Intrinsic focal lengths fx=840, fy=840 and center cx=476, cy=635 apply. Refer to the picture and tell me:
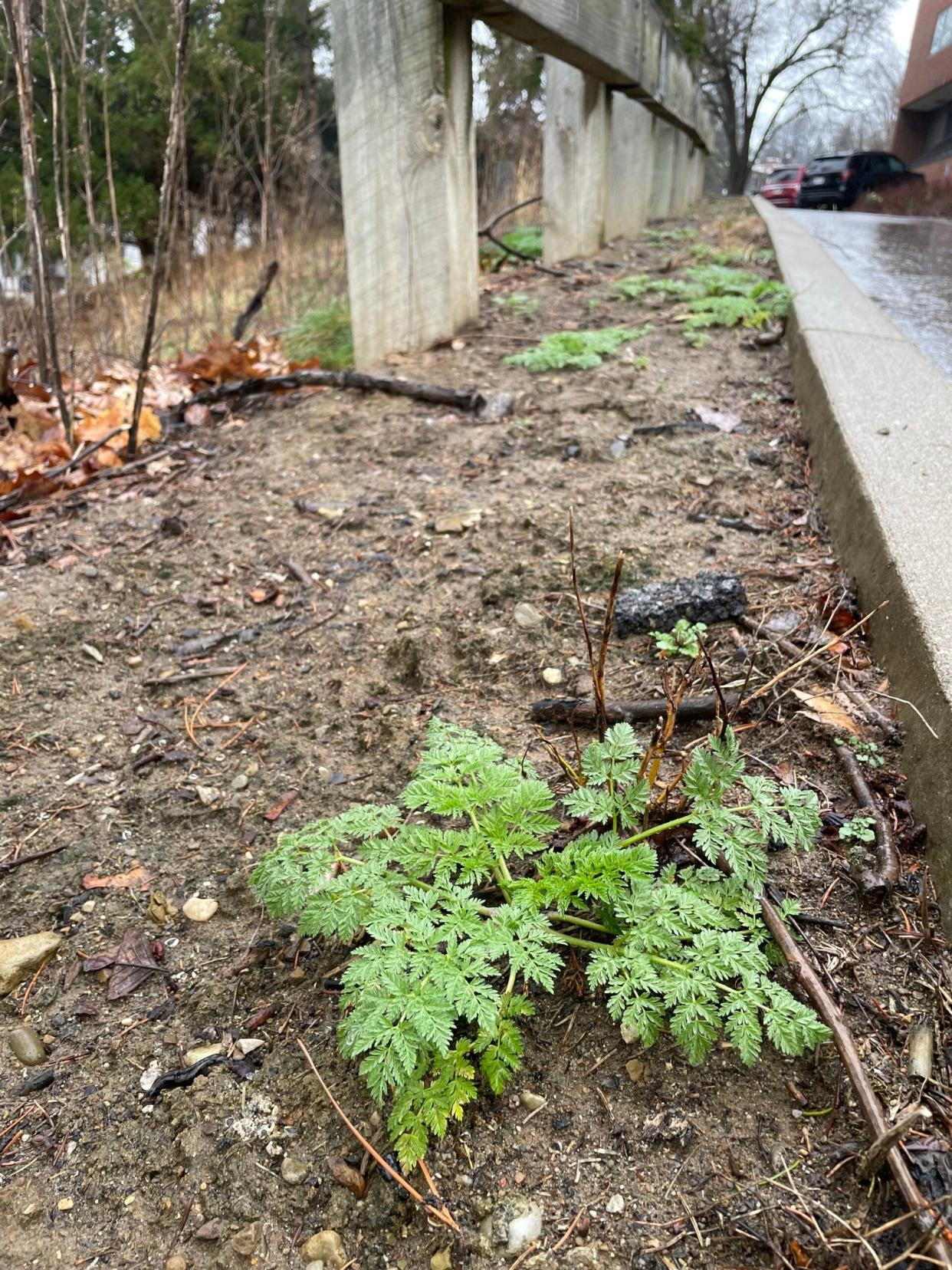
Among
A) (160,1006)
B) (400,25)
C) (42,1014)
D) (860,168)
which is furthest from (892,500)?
(860,168)

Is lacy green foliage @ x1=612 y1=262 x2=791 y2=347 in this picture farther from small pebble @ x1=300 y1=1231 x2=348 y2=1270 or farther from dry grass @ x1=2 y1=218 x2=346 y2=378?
small pebble @ x1=300 y1=1231 x2=348 y2=1270

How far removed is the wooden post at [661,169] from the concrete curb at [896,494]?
313 inches

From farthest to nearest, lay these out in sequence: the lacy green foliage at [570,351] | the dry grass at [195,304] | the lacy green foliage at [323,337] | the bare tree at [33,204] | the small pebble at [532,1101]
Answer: the dry grass at [195,304], the lacy green foliage at [323,337], the lacy green foliage at [570,351], the bare tree at [33,204], the small pebble at [532,1101]

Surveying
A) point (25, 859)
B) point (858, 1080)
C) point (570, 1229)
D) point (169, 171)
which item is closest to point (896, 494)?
point (858, 1080)

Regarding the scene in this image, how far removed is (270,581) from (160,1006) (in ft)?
4.72

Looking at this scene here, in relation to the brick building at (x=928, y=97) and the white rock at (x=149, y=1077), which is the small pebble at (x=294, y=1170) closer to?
the white rock at (x=149, y=1077)

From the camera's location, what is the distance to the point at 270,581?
2.61 metres

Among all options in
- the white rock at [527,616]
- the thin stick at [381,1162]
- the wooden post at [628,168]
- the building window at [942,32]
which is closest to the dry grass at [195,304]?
the wooden post at [628,168]

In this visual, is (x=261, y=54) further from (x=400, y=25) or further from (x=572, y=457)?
(x=572, y=457)

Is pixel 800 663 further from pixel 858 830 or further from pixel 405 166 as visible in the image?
pixel 405 166

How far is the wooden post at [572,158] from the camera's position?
19.9ft

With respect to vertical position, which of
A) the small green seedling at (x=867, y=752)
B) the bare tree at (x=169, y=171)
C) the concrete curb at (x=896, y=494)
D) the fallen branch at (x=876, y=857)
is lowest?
the fallen branch at (x=876, y=857)

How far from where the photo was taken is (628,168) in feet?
25.3

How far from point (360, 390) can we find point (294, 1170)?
315 cm
